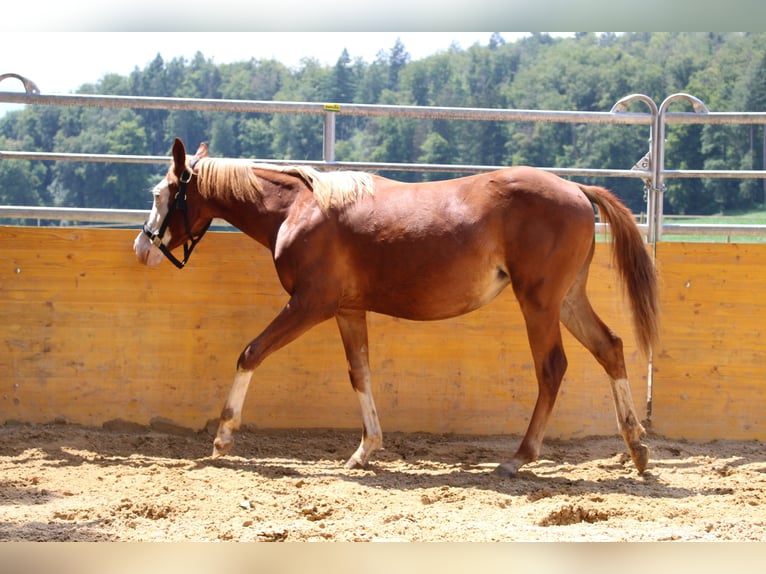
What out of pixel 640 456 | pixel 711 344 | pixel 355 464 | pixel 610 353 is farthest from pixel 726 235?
pixel 355 464

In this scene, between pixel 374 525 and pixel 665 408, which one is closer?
pixel 374 525

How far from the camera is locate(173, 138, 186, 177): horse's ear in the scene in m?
5.25

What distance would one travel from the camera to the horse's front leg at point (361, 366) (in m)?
5.26

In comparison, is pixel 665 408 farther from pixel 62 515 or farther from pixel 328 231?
pixel 62 515

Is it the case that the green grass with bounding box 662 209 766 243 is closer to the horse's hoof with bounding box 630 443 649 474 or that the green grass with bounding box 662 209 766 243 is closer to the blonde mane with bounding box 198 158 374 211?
the horse's hoof with bounding box 630 443 649 474

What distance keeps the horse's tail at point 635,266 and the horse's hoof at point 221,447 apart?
276cm

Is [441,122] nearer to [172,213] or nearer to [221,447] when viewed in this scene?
[172,213]

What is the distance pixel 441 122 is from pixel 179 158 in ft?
181

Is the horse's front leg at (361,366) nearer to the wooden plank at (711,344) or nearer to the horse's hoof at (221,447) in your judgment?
the horse's hoof at (221,447)

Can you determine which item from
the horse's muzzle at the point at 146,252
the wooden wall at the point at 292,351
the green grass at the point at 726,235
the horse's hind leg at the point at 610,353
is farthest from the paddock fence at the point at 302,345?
the horse's hind leg at the point at 610,353

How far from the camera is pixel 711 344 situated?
5.89m

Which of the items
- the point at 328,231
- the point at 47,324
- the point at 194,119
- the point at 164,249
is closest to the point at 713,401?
the point at 328,231

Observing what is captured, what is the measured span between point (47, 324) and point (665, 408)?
476 centimetres

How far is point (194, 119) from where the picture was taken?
55.9 metres
